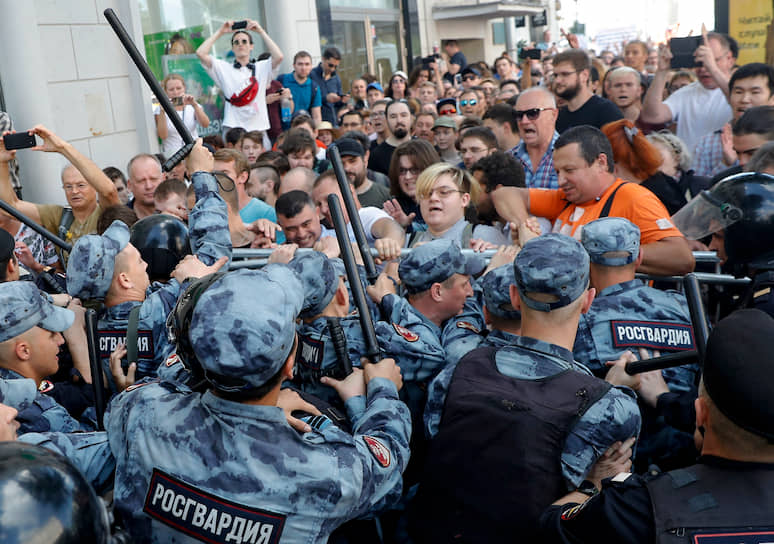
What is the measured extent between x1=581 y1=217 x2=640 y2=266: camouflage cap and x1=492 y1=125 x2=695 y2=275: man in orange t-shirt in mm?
662

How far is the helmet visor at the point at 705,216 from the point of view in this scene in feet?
9.19

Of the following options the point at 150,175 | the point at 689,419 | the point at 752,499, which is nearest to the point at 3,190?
the point at 150,175

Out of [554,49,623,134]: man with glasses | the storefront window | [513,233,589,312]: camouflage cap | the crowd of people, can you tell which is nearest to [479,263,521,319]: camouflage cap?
the crowd of people

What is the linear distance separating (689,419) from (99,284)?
2.41 meters

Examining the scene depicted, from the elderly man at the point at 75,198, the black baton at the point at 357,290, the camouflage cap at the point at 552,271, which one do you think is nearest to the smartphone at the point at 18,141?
the elderly man at the point at 75,198

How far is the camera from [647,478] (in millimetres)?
1592

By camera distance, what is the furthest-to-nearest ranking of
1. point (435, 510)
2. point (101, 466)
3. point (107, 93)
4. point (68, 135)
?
point (107, 93) < point (68, 135) < point (435, 510) < point (101, 466)

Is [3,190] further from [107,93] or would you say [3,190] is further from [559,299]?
[559,299]

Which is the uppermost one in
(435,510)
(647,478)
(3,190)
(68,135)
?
(68,135)

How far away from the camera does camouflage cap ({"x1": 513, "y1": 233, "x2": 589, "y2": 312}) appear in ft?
7.22

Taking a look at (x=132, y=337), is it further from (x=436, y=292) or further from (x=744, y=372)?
(x=744, y=372)

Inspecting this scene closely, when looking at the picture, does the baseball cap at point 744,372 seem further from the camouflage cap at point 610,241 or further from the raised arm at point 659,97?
the raised arm at point 659,97

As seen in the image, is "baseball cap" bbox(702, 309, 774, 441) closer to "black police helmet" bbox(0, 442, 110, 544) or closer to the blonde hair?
"black police helmet" bbox(0, 442, 110, 544)

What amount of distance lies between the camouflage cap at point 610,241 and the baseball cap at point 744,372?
1280mm
